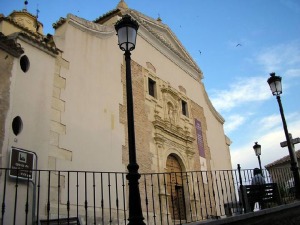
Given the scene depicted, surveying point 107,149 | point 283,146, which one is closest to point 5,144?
point 107,149

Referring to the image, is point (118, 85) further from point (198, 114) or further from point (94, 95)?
point (198, 114)

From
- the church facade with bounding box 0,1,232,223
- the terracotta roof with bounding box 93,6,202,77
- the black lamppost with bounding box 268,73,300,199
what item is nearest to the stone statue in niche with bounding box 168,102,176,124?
the church facade with bounding box 0,1,232,223

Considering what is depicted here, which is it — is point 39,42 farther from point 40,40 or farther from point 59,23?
point 59,23

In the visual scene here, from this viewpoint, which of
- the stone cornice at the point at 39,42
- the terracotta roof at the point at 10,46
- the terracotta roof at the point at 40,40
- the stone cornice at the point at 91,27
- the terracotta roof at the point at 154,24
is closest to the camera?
the terracotta roof at the point at 10,46

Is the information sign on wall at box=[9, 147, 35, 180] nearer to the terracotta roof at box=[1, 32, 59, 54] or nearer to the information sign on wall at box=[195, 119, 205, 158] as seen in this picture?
the terracotta roof at box=[1, 32, 59, 54]

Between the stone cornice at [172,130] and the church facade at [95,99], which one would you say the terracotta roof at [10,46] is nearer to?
the church facade at [95,99]

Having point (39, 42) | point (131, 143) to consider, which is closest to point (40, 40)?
point (39, 42)

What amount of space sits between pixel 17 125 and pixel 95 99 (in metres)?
2.86

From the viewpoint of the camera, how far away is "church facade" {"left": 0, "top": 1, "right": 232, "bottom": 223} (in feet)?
24.3

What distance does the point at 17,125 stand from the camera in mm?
7211

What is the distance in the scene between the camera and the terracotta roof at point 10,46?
7042 mm

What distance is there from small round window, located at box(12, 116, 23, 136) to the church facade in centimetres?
2

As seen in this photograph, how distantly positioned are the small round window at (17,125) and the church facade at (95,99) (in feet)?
0.07

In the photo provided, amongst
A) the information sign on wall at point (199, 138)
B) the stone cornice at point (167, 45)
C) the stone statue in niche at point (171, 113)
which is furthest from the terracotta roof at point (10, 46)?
the information sign on wall at point (199, 138)
